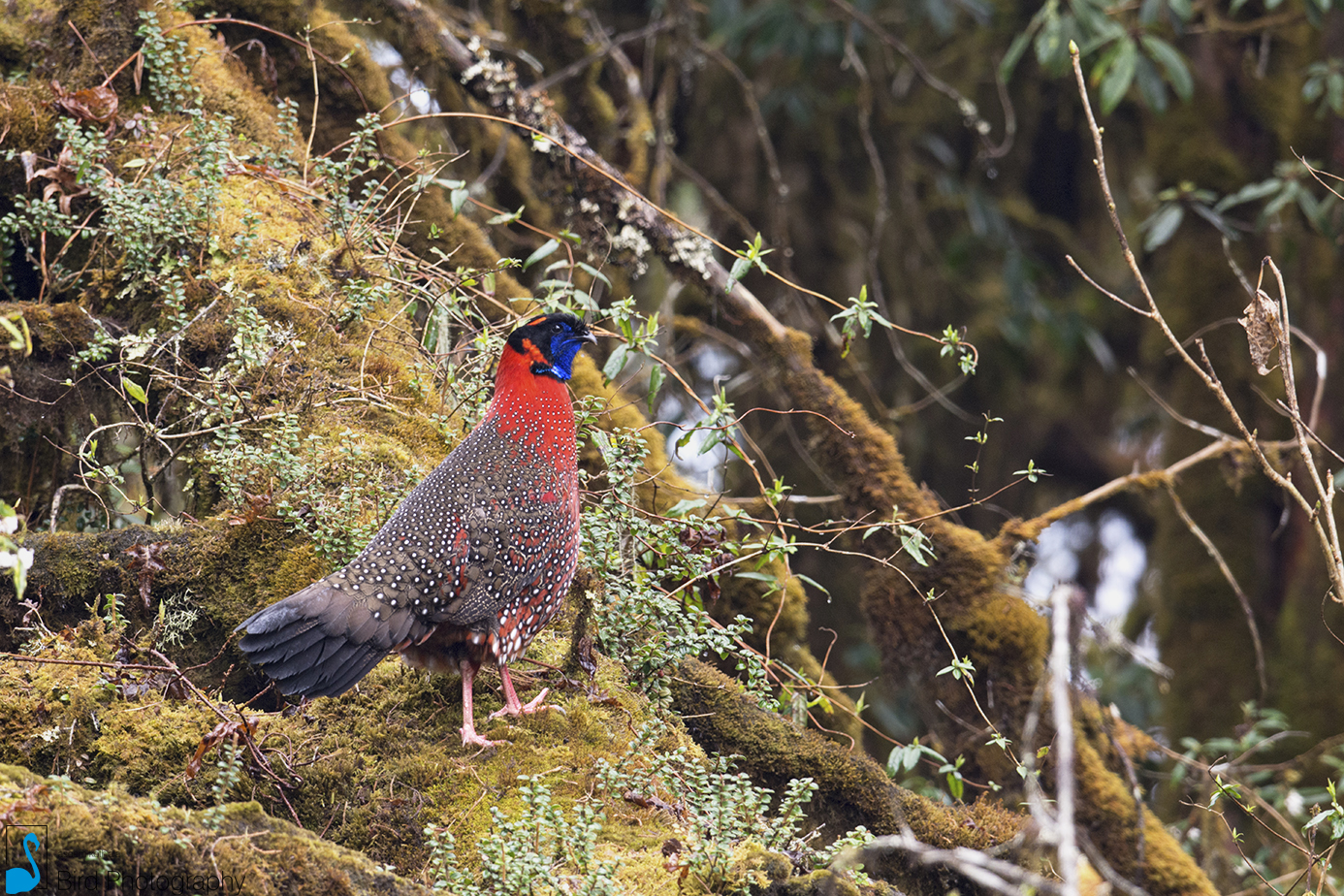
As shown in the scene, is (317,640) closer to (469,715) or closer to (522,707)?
(469,715)

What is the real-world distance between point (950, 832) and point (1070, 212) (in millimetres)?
7377

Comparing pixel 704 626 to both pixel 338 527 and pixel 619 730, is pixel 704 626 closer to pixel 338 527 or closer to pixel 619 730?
pixel 619 730

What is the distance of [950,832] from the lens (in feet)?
12.9

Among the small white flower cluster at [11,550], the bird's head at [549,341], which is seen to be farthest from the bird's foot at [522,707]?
the small white flower cluster at [11,550]

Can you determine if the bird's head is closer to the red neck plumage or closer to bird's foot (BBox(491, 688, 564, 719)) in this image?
the red neck plumage

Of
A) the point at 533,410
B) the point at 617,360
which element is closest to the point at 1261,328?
the point at 617,360

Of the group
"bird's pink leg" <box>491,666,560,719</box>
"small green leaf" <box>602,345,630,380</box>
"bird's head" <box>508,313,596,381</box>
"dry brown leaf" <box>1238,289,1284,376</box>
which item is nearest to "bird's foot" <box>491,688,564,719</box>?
"bird's pink leg" <box>491,666,560,719</box>

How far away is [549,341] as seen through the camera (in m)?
3.79

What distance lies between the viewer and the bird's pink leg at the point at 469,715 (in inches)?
133

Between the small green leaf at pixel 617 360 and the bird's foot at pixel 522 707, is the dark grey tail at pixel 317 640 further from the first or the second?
A: the small green leaf at pixel 617 360

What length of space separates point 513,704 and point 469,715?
134 millimetres

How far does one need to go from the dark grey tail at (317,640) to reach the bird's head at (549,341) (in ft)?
3.26

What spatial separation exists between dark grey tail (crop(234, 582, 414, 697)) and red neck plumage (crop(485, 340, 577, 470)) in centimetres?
80

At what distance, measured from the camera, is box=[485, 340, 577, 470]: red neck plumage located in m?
3.74
